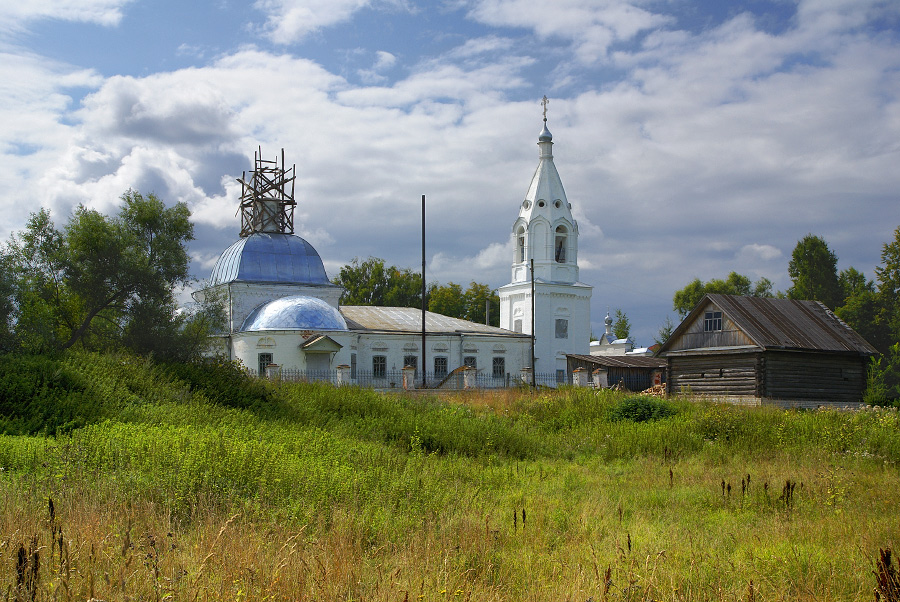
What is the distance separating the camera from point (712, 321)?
2962 cm

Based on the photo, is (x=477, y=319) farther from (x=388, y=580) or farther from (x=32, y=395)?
(x=388, y=580)

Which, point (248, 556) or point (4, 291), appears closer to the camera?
point (248, 556)

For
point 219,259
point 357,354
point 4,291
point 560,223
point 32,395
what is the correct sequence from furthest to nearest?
1. point 560,223
2. point 219,259
3. point 357,354
4. point 4,291
5. point 32,395

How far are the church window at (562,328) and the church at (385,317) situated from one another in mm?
62

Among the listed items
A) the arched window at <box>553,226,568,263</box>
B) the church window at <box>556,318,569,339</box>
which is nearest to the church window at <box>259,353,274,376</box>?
the church window at <box>556,318,569,339</box>

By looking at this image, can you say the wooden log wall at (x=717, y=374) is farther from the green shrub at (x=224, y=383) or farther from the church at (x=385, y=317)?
the green shrub at (x=224, y=383)

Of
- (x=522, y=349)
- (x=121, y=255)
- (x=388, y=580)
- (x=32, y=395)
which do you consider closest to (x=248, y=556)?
(x=388, y=580)

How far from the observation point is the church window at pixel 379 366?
37.9 m

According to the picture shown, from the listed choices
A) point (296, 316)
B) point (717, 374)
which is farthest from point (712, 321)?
point (296, 316)

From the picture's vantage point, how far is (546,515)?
8.40 m

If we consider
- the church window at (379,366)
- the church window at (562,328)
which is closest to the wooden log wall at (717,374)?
the church window at (379,366)

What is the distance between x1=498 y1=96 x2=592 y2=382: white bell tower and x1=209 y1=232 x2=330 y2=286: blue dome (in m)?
13.4

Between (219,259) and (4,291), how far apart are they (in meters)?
23.3

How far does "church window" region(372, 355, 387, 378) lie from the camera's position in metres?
37.9
